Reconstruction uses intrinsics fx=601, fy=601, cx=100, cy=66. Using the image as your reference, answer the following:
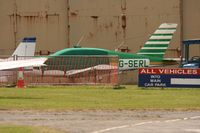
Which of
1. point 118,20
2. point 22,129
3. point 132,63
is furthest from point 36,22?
point 22,129

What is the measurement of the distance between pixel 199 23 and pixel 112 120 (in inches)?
1384

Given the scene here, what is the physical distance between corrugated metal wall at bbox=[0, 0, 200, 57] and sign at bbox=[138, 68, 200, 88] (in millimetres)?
19100

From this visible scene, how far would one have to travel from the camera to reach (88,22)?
165ft

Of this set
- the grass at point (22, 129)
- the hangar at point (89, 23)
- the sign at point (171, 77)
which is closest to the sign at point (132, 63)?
the hangar at point (89, 23)

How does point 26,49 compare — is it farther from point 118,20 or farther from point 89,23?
point 118,20

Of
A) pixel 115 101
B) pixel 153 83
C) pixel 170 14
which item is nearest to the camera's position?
pixel 115 101

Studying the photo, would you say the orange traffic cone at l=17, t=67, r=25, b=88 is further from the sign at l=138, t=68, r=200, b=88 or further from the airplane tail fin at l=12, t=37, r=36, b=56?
the airplane tail fin at l=12, t=37, r=36, b=56

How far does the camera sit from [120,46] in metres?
49.8

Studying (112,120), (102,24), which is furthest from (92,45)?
(112,120)

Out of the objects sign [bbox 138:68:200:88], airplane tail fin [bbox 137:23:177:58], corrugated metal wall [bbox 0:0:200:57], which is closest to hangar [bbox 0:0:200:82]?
corrugated metal wall [bbox 0:0:200:57]

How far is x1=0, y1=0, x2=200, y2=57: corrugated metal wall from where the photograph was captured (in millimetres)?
49562

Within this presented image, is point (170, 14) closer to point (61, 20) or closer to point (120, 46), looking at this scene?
point (120, 46)

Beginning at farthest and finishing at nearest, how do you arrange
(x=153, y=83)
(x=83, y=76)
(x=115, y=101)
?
(x=83, y=76)
(x=153, y=83)
(x=115, y=101)

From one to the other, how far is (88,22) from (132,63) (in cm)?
769
